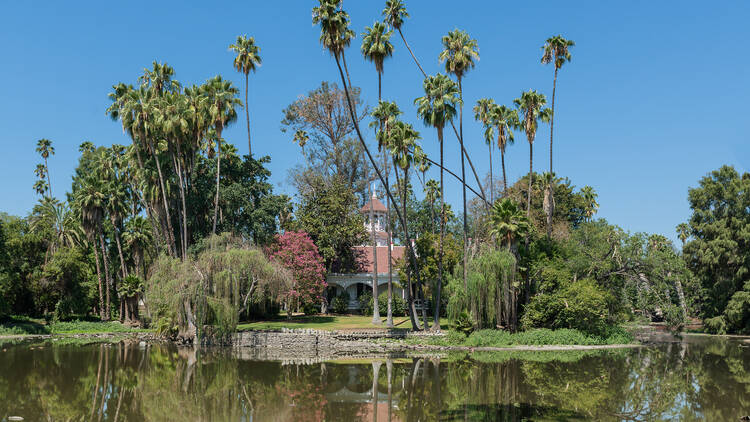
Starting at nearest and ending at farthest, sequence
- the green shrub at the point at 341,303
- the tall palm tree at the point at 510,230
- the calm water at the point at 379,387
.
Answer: the calm water at the point at 379,387
the tall palm tree at the point at 510,230
the green shrub at the point at 341,303

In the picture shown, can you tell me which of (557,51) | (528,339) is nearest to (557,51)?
(557,51)

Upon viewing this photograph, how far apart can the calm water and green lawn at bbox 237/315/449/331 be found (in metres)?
11.7

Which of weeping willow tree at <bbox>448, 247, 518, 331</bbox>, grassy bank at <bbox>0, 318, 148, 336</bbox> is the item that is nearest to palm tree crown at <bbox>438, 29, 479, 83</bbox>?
weeping willow tree at <bbox>448, 247, 518, 331</bbox>

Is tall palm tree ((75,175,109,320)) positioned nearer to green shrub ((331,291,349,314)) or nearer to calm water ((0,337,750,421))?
calm water ((0,337,750,421))

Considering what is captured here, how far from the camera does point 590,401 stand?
57.7 feet

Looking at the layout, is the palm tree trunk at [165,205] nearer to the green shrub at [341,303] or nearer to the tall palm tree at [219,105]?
the tall palm tree at [219,105]

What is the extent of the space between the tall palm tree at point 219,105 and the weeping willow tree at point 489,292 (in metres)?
19.2

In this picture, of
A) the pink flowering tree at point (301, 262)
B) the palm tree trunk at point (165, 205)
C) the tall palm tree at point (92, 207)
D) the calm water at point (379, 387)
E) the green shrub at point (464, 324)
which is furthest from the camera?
the tall palm tree at point (92, 207)

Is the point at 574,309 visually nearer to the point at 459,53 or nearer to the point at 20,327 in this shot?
the point at 459,53

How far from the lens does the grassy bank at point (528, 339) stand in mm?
33250

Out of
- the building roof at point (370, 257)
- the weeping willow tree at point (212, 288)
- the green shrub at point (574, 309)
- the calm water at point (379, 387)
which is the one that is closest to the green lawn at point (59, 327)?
the weeping willow tree at point (212, 288)

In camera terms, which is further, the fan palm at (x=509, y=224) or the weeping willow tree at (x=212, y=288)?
the fan palm at (x=509, y=224)

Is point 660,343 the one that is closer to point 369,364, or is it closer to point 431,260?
point 431,260

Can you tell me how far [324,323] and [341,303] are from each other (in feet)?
29.8
